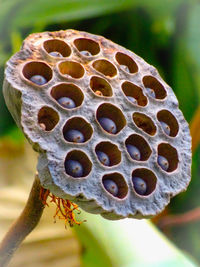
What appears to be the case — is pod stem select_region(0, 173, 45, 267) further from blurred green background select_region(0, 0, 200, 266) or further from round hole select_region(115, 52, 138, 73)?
blurred green background select_region(0, 0, 200, 266)

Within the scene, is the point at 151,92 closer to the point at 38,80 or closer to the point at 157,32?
the point at 38,80

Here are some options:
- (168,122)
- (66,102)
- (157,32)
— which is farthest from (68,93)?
(157,32)

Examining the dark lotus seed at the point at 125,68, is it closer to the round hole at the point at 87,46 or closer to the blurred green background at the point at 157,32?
the round hole at the point at 87,46

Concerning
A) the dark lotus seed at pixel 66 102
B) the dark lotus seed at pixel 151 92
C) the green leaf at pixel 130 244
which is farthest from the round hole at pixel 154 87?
the green leaf at pixel 130 244

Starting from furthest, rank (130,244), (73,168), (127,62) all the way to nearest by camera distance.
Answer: (130,244)
(127,62)
(73,168)

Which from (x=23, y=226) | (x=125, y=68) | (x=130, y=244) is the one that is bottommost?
(x=130, y=244)

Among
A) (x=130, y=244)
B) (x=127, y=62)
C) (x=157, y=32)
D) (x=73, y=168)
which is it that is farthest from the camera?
(x=157, y=32)

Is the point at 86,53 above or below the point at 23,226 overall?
above
